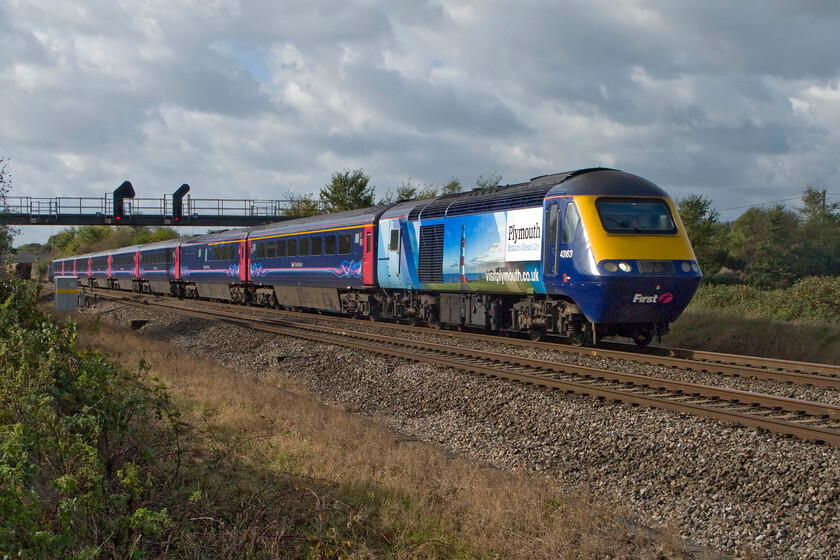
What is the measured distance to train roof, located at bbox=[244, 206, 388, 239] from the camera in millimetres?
21419

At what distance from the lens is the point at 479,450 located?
28.2ft

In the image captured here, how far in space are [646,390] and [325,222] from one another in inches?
612

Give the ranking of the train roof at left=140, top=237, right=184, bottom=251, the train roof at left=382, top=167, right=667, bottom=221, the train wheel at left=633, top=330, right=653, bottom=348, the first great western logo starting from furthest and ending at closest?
the train roof at left=140, top=237, right=184, bottom=251 → the train wheel at left=633, top=330, right=653, bottom=348 → the train roof at left=382, top=167, right=667, bottom=221 → the first great western logo

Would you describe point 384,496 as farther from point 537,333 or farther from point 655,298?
point 537,333

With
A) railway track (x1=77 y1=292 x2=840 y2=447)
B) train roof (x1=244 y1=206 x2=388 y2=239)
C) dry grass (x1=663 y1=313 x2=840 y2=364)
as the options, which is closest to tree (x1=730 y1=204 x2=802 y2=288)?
dry grass (x1=663 y1=313 x2=840 y2=364)

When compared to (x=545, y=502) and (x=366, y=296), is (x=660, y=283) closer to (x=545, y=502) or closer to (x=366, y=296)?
(x=545, y=502)

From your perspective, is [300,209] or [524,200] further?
[300,209]

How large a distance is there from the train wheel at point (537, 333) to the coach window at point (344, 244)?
7.80m

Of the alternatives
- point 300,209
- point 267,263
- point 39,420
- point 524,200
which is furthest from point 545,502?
point 300,209

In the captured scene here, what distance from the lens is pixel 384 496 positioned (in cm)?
640

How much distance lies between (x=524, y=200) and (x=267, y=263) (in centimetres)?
1492

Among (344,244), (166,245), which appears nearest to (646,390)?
(344,244)

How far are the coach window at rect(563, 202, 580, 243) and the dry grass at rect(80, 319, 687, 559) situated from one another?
19.2 feet

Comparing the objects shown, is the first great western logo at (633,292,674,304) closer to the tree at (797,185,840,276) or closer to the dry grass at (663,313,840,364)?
the dry grass at (663,313,840,364)
